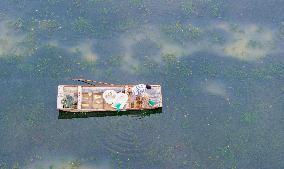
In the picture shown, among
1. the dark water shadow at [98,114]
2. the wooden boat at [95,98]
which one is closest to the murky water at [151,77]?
the dark water shadow at [98,114]

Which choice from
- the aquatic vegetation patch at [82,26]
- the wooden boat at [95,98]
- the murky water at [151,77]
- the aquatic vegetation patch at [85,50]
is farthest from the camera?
the aquatic vegetation patch at [82,26]

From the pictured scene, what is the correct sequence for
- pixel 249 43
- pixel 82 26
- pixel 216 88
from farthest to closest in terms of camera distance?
1. pixel 249 43
2. pixel 82 26
3. pixel 216 88

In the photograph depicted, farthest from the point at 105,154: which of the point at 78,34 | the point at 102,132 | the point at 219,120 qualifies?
the point at 78,34

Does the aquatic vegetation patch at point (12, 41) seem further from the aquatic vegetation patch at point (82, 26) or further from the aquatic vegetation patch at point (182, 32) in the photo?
the aquatic vegetation patch at point (182, 32)

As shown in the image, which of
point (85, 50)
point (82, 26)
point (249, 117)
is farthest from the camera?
point (82, 26)

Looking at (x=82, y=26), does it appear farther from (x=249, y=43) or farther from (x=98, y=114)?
(x=249, y=43)

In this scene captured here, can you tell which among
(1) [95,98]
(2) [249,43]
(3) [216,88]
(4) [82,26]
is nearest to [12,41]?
(4) [82,26]

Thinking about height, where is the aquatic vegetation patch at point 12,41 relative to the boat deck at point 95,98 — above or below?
above

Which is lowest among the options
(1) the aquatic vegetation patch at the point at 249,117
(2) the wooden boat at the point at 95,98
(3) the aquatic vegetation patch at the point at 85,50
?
(1) the aquatic vegetation patch at the point at 249,117
